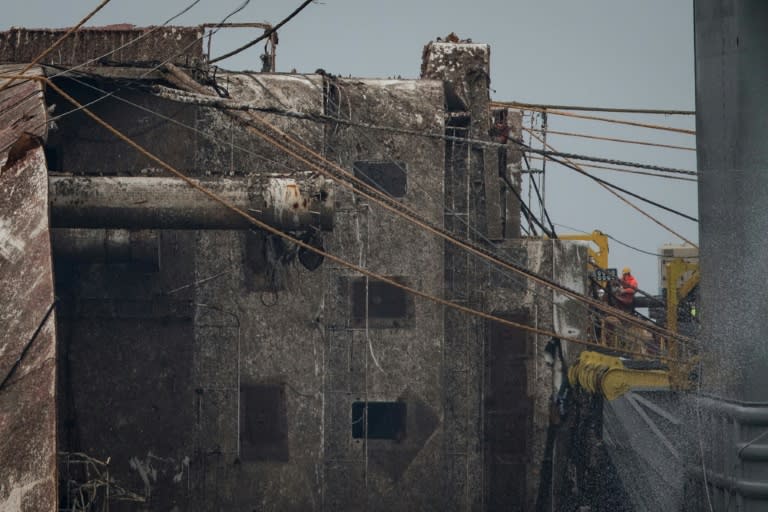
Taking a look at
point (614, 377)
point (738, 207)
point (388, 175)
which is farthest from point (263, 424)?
point (738, 207)

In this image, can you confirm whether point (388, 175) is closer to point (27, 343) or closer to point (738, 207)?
point (27, 343)

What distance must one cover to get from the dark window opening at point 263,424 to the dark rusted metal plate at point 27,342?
17.2 ft

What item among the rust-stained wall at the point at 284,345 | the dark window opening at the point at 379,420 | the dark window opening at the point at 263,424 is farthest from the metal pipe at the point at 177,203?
the dark window opening at the point at 379,420

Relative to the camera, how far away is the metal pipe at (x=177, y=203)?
55.9ft

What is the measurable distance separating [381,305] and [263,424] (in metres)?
3.08

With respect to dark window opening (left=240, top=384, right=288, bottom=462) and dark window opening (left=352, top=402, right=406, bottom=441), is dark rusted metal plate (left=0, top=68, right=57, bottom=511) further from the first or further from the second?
dark window opening (left=352, top=402, right=406, bottom=441)

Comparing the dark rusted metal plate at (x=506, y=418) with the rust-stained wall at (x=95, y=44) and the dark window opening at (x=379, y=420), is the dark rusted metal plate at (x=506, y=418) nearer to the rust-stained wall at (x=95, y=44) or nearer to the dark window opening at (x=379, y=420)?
the dark window opening at (x=379, y=420)

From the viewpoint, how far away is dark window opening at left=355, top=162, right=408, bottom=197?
64.2ft

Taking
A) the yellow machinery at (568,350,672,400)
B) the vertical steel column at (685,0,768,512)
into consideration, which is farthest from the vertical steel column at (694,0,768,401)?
the yellow machinery at (568,350,672,400)

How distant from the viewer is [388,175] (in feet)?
64.4

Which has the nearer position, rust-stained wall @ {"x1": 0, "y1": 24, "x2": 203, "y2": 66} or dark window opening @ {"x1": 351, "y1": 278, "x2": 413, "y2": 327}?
dark window opening @ {"x1": 351, "y1": 278, "x2": 413, "y2": 327}

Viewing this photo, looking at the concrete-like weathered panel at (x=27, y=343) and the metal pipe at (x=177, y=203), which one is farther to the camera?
the metal pipe at (x=177, y=203)

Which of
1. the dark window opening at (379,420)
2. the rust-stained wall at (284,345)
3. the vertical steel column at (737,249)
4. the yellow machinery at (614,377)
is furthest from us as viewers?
the dark window opening at (379,420)

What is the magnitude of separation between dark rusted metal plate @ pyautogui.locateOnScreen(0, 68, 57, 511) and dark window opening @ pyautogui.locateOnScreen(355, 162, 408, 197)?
20.4ft
